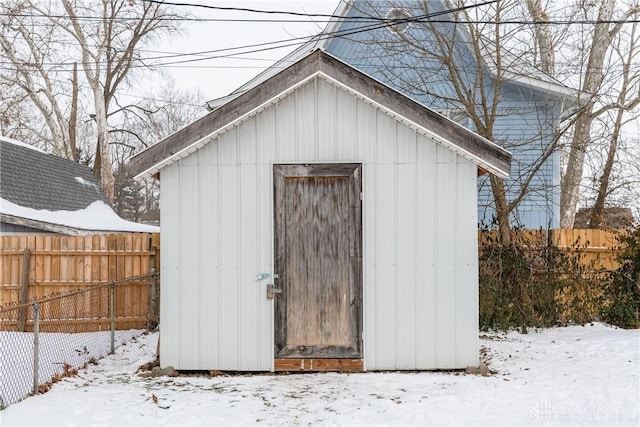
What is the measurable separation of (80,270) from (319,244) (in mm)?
6355

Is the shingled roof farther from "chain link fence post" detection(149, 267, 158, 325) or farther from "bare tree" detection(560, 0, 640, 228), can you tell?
"bare tree" detection(560, 0, 640, 228)

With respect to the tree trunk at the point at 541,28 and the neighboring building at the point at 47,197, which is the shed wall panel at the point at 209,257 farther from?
the tree trunk at the point at 541,28

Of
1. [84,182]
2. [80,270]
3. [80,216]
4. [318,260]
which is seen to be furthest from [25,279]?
[84,182]

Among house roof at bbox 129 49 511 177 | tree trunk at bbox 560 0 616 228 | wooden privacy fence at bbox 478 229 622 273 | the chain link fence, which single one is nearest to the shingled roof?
the chain link fence

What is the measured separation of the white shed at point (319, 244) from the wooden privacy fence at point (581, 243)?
372 cm

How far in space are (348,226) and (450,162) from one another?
1477 millimetres

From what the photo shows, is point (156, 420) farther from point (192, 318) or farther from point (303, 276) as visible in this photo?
point (303, 276)

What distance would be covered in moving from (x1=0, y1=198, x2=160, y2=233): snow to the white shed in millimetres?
6930

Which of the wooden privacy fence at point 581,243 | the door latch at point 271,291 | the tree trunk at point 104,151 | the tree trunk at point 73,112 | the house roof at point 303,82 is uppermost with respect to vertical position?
the tree trunk at point 73,112

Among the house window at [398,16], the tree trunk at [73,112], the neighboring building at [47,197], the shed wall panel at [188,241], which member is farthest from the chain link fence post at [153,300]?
the tree trunk at [73,112]

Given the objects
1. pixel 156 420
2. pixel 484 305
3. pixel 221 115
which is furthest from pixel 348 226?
pixel 484 305

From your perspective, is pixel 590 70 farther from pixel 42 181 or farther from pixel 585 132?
pixel 42 181

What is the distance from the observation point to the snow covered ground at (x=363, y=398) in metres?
5.67

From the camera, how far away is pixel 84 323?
11570mm
